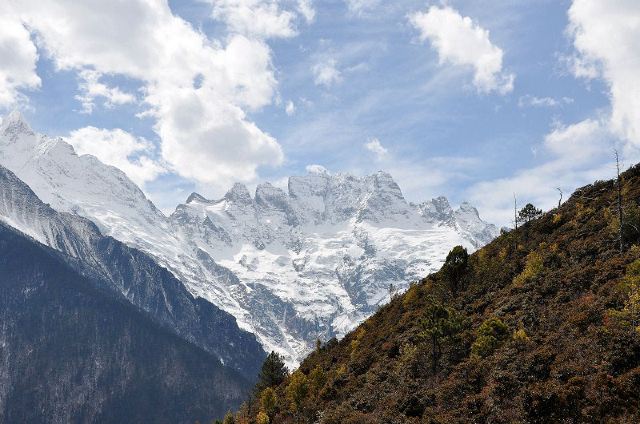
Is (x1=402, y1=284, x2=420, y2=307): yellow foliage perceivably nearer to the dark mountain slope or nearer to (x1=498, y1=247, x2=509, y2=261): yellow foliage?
the dark mountain slope

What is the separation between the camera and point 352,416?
157 feet

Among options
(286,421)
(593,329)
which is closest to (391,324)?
(286,421)

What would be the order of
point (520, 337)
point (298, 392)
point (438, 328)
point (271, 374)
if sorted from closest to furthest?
point (520, 337) → point (438, 328) → point (298, 392) → point (271, 374)

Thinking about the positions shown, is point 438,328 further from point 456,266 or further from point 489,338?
point 456,266

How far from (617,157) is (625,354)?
34826 mm

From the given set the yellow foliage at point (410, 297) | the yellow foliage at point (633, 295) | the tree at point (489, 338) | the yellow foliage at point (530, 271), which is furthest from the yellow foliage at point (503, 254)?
the yellow foliage at point (633, 295)

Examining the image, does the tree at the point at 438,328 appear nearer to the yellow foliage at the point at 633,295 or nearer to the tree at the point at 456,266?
the yellow foliage at the point at 633,295

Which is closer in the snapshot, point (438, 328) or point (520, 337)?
point (520, 337)

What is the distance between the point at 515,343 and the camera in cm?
4916

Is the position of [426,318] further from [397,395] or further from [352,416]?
[352,416]

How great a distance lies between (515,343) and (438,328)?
34.5 ft

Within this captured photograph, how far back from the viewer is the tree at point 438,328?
58.1 metres

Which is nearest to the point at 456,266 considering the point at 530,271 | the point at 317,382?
the point at 530,271

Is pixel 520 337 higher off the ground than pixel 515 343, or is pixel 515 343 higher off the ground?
pixel 520 337
